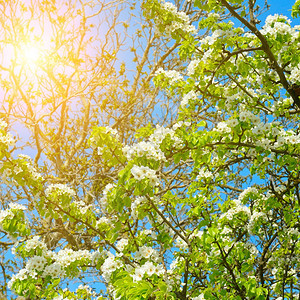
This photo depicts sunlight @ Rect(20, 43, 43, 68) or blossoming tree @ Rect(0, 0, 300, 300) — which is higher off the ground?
sunlight @ Rect(20, 43, 43, 68)

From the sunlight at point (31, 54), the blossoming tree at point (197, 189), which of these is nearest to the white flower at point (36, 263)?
the blossoming tree at point (197, 189)

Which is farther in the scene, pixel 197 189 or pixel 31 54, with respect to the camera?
pixel 31 54

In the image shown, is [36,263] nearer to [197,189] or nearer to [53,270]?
[53,270]

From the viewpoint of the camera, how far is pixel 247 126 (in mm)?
3312

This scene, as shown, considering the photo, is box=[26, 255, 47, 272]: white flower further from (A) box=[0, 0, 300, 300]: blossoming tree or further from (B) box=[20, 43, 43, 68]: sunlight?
(B) box=[20, 43, 43, 68]: sunlight

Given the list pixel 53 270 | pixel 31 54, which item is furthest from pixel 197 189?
pixel 31 54

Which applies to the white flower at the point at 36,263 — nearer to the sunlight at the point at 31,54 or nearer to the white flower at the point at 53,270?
the white flower at the point at 53,270

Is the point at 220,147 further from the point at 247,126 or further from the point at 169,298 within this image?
the point at 169,298

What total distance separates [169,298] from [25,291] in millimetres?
1939

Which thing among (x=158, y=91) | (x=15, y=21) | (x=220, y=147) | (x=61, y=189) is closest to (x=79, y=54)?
(x=15, y=21)

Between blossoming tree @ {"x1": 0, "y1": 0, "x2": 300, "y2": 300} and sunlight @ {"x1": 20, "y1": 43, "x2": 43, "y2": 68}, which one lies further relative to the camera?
sunlight @ {"x1": 20, "y1": 43, "x2": 43, "y2": 68}

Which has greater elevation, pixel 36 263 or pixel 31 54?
pixel 31 54

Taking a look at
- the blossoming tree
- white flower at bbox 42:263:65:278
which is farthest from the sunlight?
white flower at bbox 42:263:65:278

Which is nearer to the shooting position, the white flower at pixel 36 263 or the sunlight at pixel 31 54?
the white flower at pixel 36 263
